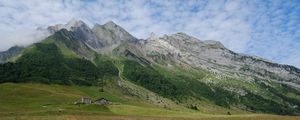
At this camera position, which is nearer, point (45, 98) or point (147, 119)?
point (147, 119)

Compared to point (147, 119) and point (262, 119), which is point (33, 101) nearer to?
point (147, 119)

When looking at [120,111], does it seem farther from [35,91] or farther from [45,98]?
[35,91]

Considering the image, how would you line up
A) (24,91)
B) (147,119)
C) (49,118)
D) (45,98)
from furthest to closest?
(24,91) < (45,98) < (147,119) < (49,118)

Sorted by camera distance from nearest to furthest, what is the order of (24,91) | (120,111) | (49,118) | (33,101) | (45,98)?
(49,118) → (120,111) → (33,101) → (45,98) → (24,91)

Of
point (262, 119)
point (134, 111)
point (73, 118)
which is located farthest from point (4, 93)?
point (262, 119)

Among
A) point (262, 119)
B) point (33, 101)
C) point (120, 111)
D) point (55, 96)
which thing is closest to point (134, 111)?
point (120, 111)

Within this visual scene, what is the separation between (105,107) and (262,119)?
2215 inches

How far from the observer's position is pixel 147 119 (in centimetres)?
8188

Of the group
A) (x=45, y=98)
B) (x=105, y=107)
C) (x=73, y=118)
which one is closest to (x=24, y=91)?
(x=45, y=98)

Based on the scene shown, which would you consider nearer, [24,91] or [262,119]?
[262,119]

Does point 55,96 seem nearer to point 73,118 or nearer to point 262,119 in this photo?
point 73,118

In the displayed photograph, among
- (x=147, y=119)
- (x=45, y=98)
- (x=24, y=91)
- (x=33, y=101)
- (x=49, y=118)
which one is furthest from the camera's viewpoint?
(x=24, y=91)

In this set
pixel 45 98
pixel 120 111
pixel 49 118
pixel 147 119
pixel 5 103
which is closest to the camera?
pixel 49 118

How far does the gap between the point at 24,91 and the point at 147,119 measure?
→ 117 m
